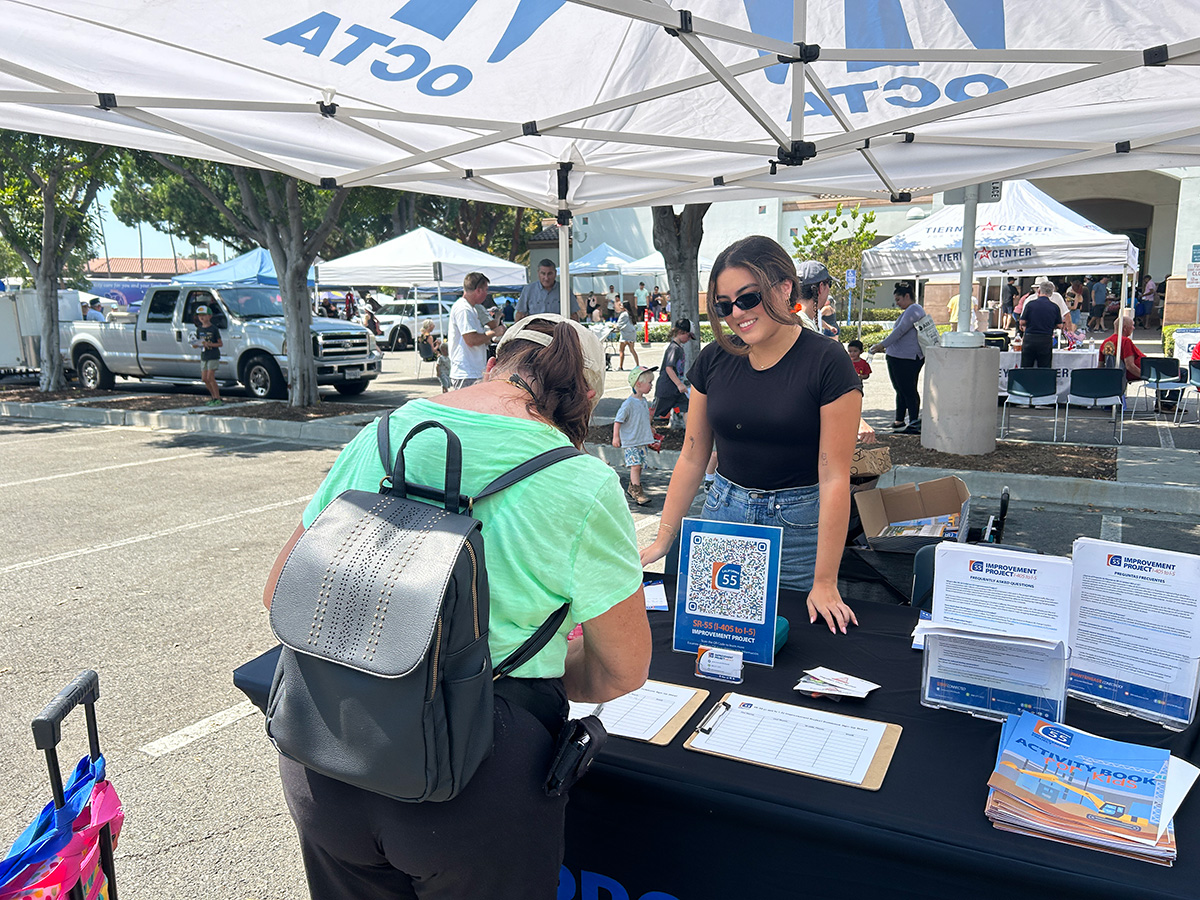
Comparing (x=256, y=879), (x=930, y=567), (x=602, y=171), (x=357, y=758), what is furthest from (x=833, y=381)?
(x=602, y=171)

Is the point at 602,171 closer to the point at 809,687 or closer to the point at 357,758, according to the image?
the point at 809,687

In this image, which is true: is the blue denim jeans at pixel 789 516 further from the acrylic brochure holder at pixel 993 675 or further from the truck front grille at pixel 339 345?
the truck front grille at pixel 339 345

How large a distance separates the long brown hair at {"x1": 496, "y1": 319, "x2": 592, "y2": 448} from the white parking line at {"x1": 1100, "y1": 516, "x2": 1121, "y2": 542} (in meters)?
6.00

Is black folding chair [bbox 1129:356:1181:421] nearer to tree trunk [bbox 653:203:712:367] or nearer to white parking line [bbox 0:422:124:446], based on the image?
tree trunk [bbox 653:203:712:367]

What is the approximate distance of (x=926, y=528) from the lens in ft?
12.2

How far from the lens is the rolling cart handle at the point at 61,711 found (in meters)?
1.55

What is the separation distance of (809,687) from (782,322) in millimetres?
1148

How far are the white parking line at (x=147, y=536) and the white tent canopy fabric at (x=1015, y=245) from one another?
10138mm

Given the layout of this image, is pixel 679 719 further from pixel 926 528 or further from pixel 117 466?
pixel 117 466

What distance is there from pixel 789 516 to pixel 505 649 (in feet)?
5.21

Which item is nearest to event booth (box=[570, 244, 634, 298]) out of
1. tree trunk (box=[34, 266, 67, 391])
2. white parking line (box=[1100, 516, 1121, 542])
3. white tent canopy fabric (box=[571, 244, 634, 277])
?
white tent canopy fabric (box=[571, 244, 634, 277])

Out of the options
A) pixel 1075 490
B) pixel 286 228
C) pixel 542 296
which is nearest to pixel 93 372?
pixel 286 228

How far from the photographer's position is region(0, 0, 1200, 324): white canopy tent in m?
3.73

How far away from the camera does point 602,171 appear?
6.19 meters
